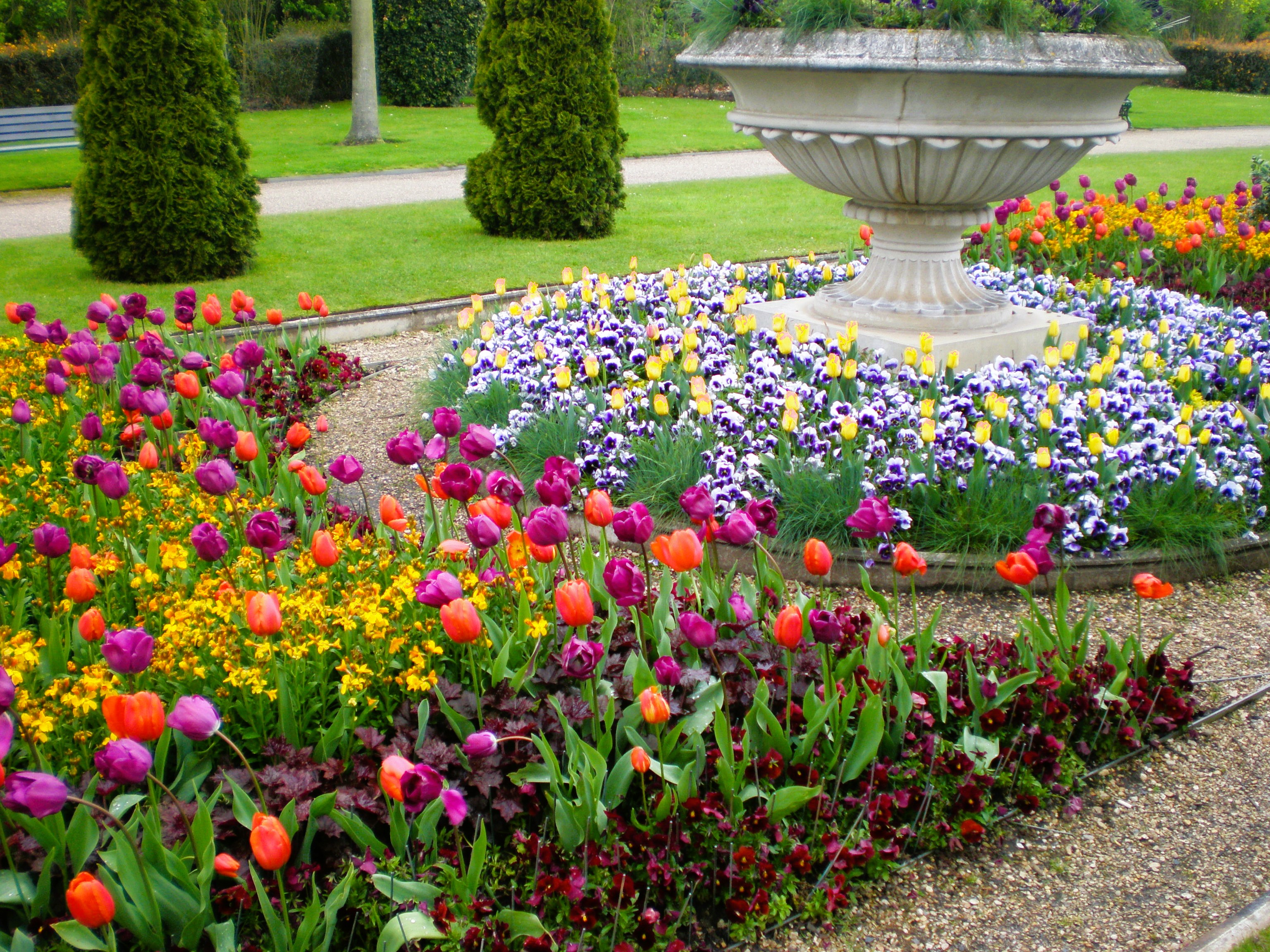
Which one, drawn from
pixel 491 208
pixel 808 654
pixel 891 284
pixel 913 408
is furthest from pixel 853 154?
pixel 491 208

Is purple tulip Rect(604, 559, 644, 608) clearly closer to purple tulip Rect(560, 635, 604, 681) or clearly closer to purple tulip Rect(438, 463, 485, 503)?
purple tulip Rect(560, 635, 604, 681)

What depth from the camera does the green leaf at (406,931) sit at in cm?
203

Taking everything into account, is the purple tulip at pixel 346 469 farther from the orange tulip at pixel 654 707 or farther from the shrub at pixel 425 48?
the shrub at pixel 425 48

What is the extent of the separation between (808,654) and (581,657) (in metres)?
0.86

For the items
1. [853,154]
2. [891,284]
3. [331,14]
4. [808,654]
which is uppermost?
[331,14]

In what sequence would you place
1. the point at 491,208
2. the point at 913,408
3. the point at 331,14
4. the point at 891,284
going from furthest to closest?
the point at 331,14
the point at 491,208
the point at 891,284
the point at 913,408

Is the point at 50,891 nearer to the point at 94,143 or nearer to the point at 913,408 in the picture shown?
the point at 913,408

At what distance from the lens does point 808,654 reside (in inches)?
113

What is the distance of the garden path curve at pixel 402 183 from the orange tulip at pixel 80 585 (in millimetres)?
9335

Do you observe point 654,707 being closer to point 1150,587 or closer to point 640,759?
point 640,759

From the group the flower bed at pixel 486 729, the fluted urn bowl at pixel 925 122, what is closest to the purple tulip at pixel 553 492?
the flower bed at pixel 486 729

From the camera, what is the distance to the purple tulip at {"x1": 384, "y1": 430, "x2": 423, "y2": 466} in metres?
2.88

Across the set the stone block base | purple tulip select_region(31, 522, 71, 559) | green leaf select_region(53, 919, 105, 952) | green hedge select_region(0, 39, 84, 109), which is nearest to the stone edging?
green leaf select_region(53, 919, 105, 952)

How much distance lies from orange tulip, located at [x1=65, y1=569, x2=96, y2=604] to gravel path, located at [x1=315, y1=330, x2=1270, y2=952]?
1.68 metres
